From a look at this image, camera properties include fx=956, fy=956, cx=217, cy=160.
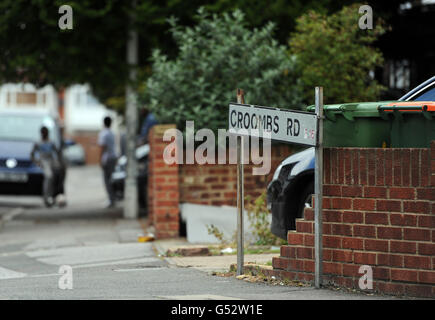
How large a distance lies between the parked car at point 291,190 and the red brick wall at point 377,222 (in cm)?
179

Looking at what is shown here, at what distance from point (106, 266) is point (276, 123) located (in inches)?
119

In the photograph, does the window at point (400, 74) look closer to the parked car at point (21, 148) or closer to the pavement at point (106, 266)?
the pavement at point (106, 266)

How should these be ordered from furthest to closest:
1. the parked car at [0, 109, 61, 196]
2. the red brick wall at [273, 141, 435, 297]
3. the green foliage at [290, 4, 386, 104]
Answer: the parked car at [0, 109, 61, 196] < the green foliage at [290, 4, 386, 104] < the red brick wall at [273, 141, 435, 297]

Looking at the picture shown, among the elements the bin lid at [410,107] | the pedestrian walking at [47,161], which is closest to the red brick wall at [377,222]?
the bin lid at [410,107]

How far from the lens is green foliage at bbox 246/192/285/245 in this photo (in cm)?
1079

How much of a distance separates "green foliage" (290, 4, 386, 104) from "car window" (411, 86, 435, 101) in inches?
160

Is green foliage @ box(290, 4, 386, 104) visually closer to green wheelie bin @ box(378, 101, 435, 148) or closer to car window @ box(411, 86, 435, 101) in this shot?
car window @ box(411, 86, 435, 101)

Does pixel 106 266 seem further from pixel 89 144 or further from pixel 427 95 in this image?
pixel 89 144

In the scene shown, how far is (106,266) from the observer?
9680mm

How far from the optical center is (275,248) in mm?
10430

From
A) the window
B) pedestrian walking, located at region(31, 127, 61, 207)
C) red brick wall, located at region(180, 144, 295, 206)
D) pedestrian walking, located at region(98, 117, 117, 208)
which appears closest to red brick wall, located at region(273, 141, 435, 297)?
red brick wall, located at region(180, 144, 295, 206)

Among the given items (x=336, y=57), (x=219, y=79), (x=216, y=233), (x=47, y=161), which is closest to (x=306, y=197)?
(x=216, y=233)

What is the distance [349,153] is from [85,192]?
21.1 meters
